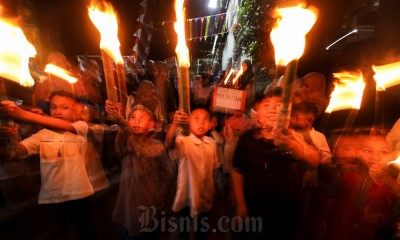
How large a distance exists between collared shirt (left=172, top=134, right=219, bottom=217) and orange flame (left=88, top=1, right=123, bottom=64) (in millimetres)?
1400

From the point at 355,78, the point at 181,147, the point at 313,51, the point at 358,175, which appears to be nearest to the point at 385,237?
the point at 358,175

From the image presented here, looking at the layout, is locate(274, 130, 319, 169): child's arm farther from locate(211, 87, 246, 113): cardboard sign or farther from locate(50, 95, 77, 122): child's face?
locate(50, 95, 77, 122): child's face

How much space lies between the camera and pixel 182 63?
2.10 metres

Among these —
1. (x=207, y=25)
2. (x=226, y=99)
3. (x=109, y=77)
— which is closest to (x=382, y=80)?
(x=226, y=99)

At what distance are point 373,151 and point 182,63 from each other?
2488 millimetres

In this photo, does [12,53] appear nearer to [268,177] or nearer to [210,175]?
[210,175]

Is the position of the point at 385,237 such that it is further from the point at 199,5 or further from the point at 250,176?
the point at 199,5

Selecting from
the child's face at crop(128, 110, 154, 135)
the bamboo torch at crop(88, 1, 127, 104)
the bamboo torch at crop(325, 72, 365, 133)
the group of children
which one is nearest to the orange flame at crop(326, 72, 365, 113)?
the bamboo torch at crop(325, 72, 365, 133)

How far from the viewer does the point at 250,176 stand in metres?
2.91

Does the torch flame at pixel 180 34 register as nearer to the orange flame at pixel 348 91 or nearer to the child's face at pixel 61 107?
the child's face at pixel 61 107

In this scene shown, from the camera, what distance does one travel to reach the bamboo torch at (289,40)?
190 centimetres

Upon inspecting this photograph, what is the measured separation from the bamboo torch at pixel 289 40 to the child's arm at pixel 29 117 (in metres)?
2.33

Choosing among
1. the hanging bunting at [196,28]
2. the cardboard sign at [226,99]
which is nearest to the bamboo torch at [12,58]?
the cardboard sign at [226,99]

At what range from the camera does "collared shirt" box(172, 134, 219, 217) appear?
3412 mm
